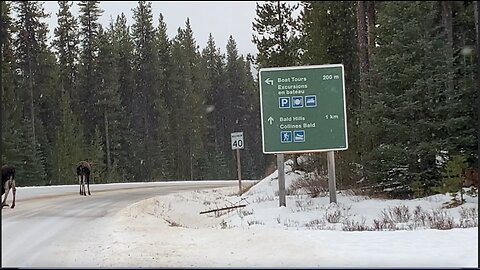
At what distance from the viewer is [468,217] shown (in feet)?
42.4

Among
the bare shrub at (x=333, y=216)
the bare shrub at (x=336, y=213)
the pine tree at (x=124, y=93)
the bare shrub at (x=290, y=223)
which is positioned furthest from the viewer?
the pine tree at (x=124, y=93)

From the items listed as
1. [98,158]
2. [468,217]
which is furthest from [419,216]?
[98,158]

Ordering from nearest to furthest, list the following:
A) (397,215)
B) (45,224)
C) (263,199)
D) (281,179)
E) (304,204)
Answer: (45,224) < (397,215) < (281,179) < (304,204) < (263,199)

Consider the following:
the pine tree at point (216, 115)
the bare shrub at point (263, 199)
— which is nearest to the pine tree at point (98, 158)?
the pine tree at point (216, 115)

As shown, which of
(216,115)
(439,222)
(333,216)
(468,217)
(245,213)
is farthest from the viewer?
(216,115)

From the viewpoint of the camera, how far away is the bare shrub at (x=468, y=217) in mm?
11238

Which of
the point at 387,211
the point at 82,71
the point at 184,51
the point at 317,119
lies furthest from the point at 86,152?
the point at 387,211

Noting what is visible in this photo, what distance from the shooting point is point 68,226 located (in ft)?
41.1

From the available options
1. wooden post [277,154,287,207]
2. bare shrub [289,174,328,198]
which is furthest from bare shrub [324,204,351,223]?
bare shrub [289,174,328,198]

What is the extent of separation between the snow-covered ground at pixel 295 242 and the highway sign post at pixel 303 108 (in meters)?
1.88

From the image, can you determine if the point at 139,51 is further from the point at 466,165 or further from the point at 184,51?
the point at 466,165

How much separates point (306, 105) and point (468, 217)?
5.28m

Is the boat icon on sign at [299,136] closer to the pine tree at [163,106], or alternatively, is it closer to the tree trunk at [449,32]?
the tree trunk at [449,32]

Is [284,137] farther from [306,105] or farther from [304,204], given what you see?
[304,204]
